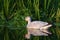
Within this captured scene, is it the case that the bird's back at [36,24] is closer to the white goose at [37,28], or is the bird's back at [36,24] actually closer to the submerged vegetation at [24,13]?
the white goose at [37,28]

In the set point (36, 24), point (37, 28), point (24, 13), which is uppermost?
point (24, 13)

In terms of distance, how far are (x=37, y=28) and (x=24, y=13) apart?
93 centimetres

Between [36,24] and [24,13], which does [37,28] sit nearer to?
[36,24]

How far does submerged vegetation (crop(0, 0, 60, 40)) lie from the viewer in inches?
429

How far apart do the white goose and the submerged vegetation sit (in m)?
0.17

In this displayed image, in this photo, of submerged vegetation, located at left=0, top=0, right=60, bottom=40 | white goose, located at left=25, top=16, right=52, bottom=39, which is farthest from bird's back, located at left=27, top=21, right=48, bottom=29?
submerged vegetation, located at left=0, top=0, right=60, bottom=40

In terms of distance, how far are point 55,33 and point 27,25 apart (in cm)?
152

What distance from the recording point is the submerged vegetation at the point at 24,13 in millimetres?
10891

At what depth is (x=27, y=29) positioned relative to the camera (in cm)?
1112

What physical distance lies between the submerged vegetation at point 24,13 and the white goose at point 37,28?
6.7 inches

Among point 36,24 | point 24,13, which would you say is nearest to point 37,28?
point 36,24

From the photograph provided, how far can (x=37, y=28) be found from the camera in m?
11.2

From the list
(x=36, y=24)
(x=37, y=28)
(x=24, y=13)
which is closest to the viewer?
(x=36, y=24)

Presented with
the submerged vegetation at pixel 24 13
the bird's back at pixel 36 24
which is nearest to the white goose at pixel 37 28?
the bird's back at pixel 36 24
